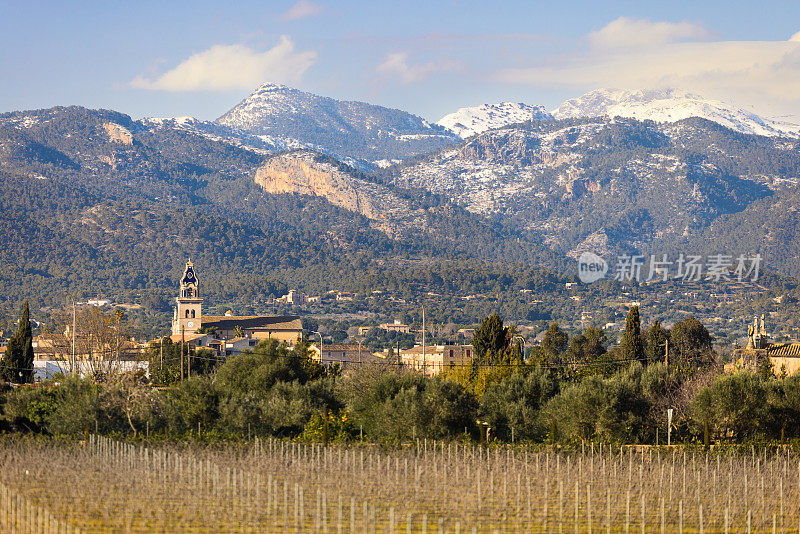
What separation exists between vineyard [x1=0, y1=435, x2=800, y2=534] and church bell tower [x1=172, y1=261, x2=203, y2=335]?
310 feet

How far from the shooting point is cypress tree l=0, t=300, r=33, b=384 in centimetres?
8425

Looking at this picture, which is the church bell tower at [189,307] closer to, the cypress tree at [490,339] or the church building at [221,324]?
the church building at [221,324]

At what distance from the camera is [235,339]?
13488 centimetres

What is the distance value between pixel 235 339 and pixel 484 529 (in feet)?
343

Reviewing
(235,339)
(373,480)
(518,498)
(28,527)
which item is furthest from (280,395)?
(235,339)

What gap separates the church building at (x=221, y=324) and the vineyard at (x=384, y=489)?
93407 mm

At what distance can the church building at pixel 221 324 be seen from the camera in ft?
467

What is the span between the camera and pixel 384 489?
3847cm

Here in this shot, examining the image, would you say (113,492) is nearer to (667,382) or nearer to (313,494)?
(313,494)

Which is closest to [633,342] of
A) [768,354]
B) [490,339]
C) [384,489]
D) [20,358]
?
[490,339]

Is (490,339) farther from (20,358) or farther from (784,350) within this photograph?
(20,358)

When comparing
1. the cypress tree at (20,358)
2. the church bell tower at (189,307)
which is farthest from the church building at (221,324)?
the cypress tree at (20,358)

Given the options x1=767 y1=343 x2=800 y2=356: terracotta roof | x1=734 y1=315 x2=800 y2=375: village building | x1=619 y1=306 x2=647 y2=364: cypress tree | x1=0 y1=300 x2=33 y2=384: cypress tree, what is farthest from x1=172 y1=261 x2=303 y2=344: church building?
x1=619 y1=306 x2=647 y2=364: cypress tree

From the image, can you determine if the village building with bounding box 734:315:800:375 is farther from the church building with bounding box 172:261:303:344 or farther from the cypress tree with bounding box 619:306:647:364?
the church building with bounding box 172:261:303:344
